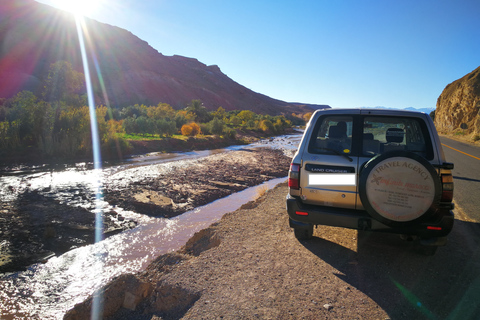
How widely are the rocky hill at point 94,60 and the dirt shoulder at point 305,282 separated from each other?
4512cm

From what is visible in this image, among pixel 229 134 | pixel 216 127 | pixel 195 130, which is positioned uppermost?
pixel 216 127

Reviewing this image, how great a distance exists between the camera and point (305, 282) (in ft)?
11.3

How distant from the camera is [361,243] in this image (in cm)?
460

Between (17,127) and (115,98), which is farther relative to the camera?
(115,98)

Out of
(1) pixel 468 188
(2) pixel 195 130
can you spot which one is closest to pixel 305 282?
(1) pixel 468 188

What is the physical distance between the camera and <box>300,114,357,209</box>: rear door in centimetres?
373

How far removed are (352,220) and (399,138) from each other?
171 cm

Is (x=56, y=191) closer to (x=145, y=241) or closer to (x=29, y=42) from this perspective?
(x=145, y=241)

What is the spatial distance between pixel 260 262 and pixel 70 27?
291 feet

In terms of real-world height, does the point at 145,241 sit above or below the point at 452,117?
→ below

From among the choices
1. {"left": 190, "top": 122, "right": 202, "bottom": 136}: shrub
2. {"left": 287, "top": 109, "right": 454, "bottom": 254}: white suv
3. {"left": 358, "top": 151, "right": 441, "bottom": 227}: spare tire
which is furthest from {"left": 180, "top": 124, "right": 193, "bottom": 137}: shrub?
{"left": 358, "top": 151, "right": 441, "bottom": 227}: spare tire

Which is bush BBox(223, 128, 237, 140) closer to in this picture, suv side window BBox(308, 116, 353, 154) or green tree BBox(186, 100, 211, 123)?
green tree BBox(186, 100, 211, 123)

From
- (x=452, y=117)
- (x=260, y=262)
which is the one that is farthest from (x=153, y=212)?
(x=452, y=117)

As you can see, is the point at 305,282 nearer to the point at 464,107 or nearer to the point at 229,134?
the point at 229,134
